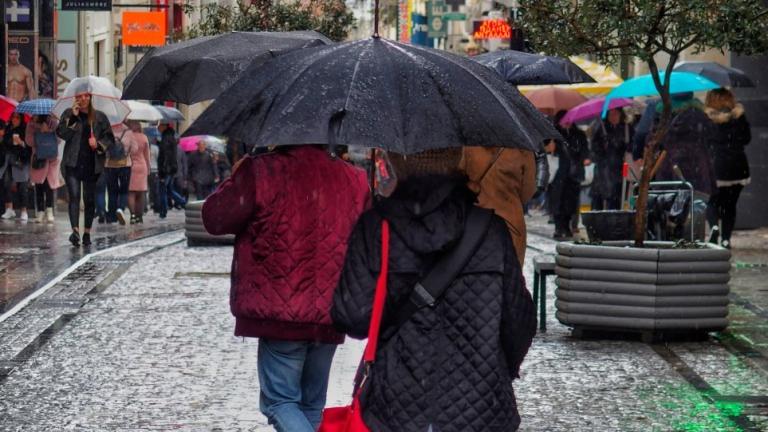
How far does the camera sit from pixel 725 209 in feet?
59.8

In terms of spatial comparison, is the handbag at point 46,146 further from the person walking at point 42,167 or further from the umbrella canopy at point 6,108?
the umbrella canopy at point 6,108

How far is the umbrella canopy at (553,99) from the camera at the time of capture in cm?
2539

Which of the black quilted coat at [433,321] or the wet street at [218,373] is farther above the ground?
the black quilted coat at [433,321]

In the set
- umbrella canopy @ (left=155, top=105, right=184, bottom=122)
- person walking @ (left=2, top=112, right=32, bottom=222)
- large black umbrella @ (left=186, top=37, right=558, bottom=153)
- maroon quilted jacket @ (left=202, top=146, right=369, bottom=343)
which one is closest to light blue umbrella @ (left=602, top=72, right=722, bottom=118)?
maroon quilted jacket @ (left=202, top=146, right=369, bottom=343)

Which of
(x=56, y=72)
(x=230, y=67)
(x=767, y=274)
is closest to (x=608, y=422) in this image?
(x=230, y=67)

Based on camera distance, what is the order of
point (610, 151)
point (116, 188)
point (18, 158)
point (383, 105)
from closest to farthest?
point (383, 105)
point (610, 151)
point (116, 188)
point (18, 158)

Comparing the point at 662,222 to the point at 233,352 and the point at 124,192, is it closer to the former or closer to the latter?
the point at 233,352

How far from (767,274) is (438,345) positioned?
11187mm

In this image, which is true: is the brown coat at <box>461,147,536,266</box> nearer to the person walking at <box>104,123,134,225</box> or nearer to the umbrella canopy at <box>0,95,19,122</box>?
the umbrella canopy at <box>0,95,19,122</box>

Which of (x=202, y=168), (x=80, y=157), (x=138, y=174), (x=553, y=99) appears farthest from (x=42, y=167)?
(x=202, y=168)

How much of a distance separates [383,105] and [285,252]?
2.92 ft

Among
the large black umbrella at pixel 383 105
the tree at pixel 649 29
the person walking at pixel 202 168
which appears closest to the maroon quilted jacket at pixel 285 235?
the large black umbrella at pixel 383 105

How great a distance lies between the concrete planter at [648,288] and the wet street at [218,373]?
0.55 ft

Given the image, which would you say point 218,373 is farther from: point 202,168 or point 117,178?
point 202,168
